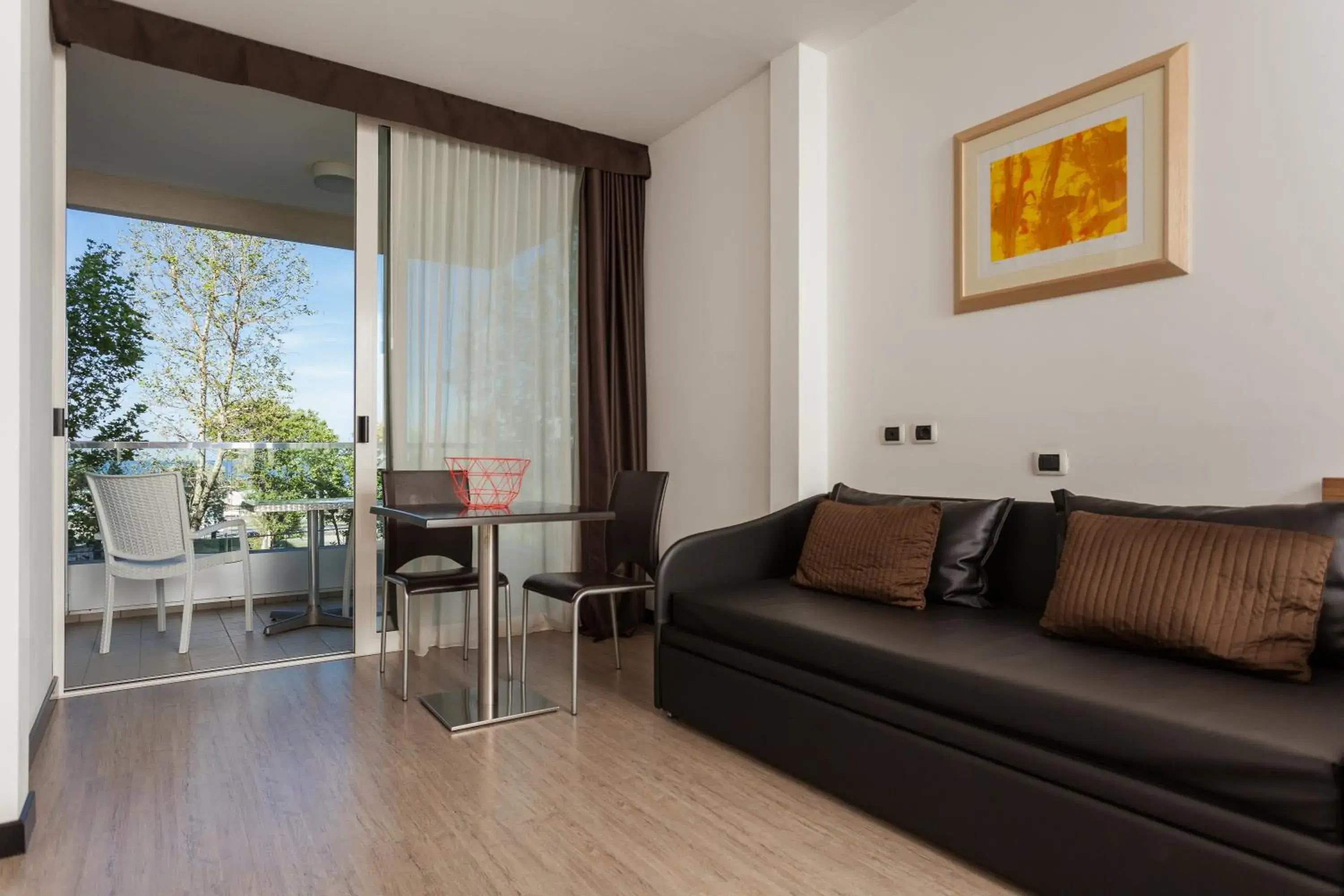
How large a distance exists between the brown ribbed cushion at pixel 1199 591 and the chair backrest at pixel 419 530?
237 cm

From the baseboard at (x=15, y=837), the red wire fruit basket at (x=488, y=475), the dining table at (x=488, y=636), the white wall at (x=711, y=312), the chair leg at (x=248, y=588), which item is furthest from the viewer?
the chair leg at (x=248, y=588)

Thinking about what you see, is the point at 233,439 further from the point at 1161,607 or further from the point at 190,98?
the point at 1161,607

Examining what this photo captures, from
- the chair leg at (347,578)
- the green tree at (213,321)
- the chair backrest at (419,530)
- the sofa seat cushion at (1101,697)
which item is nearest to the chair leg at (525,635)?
the chair backrest at (419,530)

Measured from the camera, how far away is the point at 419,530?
3533 millimetres

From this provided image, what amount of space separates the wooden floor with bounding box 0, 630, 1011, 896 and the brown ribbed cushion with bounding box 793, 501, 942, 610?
25.3 inches

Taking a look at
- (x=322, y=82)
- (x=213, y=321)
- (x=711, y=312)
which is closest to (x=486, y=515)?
(x=711, y=312)

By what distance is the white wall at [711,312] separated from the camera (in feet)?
12.5

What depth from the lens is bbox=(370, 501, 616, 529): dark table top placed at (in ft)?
8.37

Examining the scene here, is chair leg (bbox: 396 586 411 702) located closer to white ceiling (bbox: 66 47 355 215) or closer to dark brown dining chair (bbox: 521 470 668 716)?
dark brown dining chair (bbox: 521 470 668 716)

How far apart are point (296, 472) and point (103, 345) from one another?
1.30 meters

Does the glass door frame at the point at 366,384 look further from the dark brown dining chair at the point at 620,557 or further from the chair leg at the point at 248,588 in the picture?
the dark brown dining chair at the point at 620,557

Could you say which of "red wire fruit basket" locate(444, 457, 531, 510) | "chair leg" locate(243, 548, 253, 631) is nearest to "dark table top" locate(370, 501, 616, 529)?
"red wire fruit basket" locate(444, 457, 531, 510)

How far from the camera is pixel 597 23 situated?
10.7 feet

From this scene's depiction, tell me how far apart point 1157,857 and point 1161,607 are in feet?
1.91
